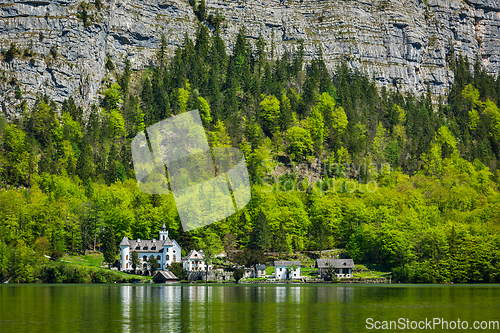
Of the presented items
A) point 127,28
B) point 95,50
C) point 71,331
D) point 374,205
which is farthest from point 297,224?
point 127,28

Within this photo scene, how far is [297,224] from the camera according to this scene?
92750 mm

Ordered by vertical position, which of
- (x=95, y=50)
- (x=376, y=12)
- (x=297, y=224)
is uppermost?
(x=376, y=12)

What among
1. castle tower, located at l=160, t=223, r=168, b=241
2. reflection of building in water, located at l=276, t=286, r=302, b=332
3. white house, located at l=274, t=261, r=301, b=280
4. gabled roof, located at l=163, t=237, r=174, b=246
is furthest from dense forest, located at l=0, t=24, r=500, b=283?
reflection of building in water, located at l=276, t=286, r=302, b=332

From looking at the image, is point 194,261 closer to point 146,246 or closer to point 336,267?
point 146,246

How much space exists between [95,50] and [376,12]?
9143 cm

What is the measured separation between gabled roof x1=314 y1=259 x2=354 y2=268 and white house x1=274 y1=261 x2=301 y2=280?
3.22 m

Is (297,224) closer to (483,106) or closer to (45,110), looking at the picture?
(45,110)

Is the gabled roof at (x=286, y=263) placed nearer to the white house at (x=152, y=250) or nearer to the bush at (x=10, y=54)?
the white house at (x=152, y=250)

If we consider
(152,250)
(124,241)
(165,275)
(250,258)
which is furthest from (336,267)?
(124,241)

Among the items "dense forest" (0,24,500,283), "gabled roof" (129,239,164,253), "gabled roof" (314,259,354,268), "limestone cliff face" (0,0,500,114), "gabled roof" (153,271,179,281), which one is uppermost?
"limestone cliff face" (0,0,500,114)

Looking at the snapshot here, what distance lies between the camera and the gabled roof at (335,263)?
7794 cm

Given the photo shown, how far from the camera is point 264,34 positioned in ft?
578

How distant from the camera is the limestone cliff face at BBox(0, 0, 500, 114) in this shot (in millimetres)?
134250

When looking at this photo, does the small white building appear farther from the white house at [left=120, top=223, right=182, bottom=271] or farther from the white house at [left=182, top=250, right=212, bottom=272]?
the white house at [left=120, top=223, right=182, bottom=271]
